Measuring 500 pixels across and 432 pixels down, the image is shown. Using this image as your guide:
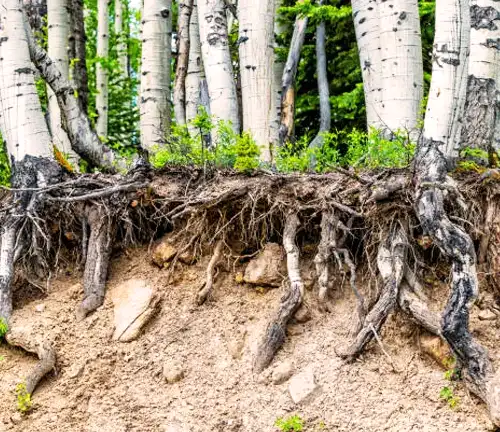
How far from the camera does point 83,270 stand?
6.75 metres

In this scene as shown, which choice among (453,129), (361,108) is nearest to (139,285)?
(453,129)

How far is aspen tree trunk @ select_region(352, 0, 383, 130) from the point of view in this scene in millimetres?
7562

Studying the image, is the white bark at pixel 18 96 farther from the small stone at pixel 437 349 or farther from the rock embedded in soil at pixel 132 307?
the small stone at pixel 437 349

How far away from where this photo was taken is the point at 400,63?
702cm

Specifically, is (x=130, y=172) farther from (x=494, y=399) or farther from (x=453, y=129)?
(x=494, y=399)

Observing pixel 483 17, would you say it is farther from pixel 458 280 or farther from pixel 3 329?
pixel 3 329

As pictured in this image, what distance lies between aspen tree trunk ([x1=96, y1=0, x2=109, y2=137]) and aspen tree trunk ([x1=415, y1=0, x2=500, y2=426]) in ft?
27.4

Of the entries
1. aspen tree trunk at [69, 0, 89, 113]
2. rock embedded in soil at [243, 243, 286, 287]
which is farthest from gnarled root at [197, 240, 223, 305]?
aspen tree trunk at [69, 0, 89, 113]

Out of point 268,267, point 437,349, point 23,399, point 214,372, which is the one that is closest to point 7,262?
point 23,399

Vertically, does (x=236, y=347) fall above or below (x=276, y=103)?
below

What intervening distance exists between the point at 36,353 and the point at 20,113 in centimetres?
235

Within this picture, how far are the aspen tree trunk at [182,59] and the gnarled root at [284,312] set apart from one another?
3.24 metres

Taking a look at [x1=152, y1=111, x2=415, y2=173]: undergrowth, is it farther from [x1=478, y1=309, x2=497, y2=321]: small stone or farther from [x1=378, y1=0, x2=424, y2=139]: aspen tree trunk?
[x1=478, y1=309, x2=497, y2=321]: small stone

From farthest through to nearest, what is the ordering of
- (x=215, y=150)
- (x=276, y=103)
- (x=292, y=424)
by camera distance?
(x=276, y=103) → (x=215, y=150) → (x=292, y=424)
